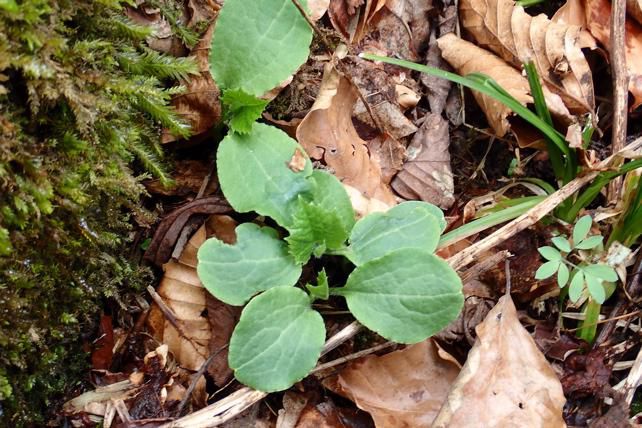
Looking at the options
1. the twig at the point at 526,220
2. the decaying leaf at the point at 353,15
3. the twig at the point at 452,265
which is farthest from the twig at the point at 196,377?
the decaying leaf at the point at 353,15

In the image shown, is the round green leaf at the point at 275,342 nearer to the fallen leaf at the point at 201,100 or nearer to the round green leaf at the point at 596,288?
the fallen leaf at the point at 201,100

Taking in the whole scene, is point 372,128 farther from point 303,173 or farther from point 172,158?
point 172,158

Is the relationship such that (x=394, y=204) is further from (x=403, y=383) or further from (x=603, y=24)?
(x=603, y=24)

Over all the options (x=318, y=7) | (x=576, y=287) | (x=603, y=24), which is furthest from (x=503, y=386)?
(x=603, y=24)

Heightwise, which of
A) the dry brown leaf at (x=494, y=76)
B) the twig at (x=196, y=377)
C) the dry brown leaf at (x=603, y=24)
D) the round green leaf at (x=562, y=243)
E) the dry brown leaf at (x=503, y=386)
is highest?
the dry brown leaf at (x=603, y=24)

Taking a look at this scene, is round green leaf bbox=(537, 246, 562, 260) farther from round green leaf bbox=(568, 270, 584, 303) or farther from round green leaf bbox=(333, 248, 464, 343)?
round green leaf bbox=(333, 248, 464, 343)

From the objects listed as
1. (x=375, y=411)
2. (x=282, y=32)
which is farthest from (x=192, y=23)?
(x=375, y=411)
